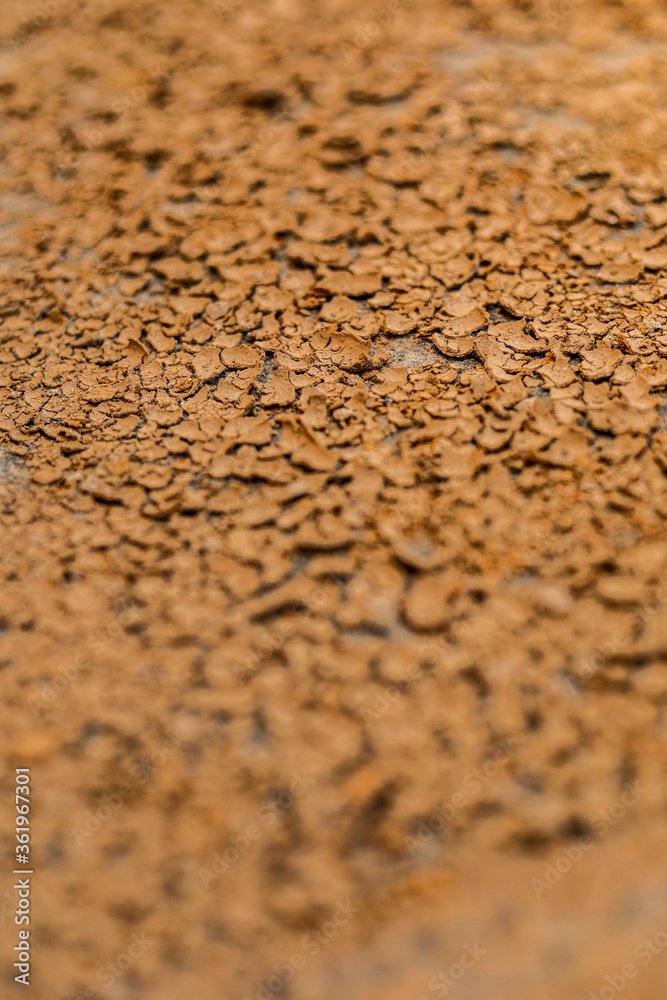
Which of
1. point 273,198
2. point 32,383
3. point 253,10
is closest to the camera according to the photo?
point 32,383

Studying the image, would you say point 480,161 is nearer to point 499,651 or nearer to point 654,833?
point 499,651

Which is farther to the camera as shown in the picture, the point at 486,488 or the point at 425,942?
the point at 486,488

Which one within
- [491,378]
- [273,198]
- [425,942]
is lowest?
[425,942]

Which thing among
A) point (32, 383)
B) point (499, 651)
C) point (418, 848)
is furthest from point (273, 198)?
point (418, 848)

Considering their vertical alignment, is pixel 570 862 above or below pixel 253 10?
below

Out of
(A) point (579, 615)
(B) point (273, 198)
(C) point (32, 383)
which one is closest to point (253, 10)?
(B) point (273, 198)

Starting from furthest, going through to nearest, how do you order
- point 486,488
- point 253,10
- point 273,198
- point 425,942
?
point 253,10, point 273,198, point 486,488, point 425,942

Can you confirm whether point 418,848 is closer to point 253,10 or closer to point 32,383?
point 32,383
